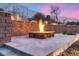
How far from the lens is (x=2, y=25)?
10.5ft

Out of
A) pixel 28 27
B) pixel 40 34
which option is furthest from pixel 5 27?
pixel 40 34

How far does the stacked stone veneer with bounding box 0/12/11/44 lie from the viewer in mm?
3211

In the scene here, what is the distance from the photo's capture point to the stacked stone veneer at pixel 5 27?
3.21 m

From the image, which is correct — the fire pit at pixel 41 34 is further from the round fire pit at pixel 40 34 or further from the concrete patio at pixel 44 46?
the concrete patio at pixel 44 46

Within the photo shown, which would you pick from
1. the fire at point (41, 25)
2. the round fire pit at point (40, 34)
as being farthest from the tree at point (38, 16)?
the round fire pit at point (40, 34)

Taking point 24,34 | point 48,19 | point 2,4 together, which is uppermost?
point 2,4

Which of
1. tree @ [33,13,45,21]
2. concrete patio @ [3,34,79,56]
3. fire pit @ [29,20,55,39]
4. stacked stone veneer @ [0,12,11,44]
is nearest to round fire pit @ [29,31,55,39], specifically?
fire pit @ [29,20,55,39]

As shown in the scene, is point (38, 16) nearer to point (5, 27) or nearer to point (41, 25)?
point (41, 25)

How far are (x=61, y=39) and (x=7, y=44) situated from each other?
104cm

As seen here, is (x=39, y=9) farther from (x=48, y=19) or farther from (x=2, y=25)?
(x=2, y=25)

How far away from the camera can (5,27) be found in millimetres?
3277

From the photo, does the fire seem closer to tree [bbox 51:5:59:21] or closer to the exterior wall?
the exterior wall

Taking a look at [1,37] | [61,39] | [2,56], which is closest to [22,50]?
[2,56]

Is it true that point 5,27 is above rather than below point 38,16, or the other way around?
below
